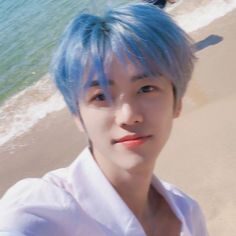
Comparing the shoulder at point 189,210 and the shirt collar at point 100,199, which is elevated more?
the shirt collar at point 100,199

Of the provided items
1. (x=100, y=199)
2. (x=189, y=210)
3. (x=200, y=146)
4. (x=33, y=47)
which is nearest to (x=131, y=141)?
(x=100, y=199)

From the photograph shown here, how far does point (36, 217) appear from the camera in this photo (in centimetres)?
136

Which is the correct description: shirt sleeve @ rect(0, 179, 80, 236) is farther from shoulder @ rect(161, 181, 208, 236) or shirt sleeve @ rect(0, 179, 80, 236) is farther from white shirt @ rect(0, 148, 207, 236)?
shoulder @ rect(161, 181, 208, 236)

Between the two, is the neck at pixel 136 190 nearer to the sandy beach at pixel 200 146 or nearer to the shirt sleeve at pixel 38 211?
the shirt sleeve at pixel 38 211

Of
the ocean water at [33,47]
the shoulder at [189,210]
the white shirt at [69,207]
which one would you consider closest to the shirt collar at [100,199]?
the white shirt at [69,207]

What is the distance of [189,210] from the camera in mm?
1865

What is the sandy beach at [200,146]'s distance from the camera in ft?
12.2

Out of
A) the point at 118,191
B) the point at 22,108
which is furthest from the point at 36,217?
the point at 22,108

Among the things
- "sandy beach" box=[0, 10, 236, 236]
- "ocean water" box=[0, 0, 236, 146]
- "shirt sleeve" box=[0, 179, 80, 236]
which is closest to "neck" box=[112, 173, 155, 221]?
"shirt sleeve" box=[0, 179, 80, 236]

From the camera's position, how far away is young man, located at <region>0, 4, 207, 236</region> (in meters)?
1.48

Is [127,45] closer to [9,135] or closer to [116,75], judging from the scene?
[116,75]

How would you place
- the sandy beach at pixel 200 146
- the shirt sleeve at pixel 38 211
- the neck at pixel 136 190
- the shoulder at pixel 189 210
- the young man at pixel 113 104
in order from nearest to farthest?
the shirt sleeve at pixel 38 211, the young man at pixel 113 104, the neck at pixel 136 190, the shoulder at pixel 189 210, the sandy beach at pixel 200 146

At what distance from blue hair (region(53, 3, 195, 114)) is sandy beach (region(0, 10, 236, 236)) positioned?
2.04m

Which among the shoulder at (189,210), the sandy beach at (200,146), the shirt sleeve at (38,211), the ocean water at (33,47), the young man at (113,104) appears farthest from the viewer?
the ocean water at (33,47)
